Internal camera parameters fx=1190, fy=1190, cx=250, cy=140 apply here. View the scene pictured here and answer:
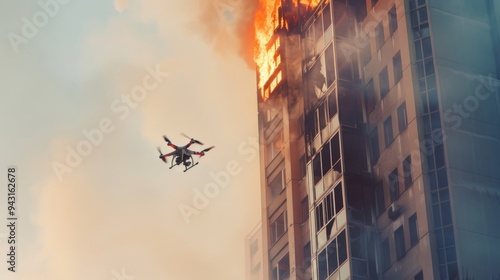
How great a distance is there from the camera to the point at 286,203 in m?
83.6

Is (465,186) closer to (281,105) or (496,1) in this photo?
(496,1)

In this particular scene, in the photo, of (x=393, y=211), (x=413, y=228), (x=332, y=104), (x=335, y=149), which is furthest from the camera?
(x=332, y=104)

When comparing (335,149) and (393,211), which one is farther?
(335,149)

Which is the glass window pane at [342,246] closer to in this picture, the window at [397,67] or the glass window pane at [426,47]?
the window at [397,67]

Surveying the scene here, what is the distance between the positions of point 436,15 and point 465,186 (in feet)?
39.6

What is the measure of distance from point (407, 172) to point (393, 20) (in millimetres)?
11205

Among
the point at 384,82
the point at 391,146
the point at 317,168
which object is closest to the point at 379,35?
the point at 384,82

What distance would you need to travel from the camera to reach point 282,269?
274 ft

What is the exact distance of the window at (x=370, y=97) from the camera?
254ft

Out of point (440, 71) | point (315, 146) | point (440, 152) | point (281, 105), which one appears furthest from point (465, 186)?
point (281, 105)

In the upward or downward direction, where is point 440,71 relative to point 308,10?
downward

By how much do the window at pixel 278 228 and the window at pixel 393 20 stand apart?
1589 centimetres

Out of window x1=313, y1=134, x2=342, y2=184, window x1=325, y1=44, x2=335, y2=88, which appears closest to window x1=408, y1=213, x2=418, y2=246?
window x1=313, y1=134, x2=342, y2=184

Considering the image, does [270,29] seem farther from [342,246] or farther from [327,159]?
[342,246]
